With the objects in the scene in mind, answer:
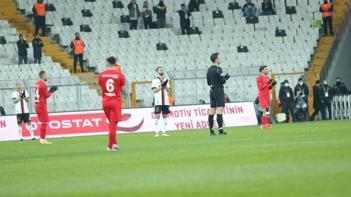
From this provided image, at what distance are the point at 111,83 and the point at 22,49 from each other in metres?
22.9

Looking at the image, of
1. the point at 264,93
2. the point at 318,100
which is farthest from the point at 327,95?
the point at 264,93

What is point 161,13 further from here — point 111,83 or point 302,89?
point 111,83

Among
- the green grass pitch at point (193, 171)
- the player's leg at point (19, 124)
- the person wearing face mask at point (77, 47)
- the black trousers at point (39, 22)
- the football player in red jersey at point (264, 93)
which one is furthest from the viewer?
the black trousers at point (39, 22)

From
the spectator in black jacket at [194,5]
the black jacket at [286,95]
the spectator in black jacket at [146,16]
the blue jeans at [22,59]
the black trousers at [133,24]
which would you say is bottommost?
the black jacket at [286,95]

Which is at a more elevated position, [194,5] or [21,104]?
[194,5]

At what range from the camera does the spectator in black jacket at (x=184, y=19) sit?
51.8m

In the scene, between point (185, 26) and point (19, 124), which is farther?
point (185, 26)

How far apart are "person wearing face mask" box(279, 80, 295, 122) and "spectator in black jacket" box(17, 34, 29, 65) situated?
11.4 metres

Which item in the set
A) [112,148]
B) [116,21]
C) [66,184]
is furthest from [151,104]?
[66,184]

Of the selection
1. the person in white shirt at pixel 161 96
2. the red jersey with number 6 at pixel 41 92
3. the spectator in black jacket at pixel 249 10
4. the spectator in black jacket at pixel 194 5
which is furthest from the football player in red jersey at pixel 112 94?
the spectator in black jacket at pixel 194 5

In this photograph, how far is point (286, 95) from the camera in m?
46.1

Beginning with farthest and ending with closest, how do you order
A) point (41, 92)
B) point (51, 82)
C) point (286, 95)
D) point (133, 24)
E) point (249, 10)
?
point (249, 10)
point (133, 24)
point (286, 95)
point (51, 82)
point (41, 92)

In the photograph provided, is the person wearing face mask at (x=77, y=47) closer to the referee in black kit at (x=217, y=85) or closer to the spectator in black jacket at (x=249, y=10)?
the spectator in black jacket at (x=249, y=10)

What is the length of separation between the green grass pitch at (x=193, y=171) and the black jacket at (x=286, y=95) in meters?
21.7
